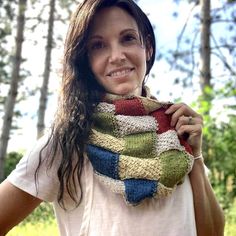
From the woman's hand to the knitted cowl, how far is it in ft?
0.07

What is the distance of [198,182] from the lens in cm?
150

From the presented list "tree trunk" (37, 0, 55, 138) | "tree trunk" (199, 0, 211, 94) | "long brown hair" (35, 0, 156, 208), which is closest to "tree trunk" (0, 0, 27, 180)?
"tree trunk" (199, 0, 211, 94)

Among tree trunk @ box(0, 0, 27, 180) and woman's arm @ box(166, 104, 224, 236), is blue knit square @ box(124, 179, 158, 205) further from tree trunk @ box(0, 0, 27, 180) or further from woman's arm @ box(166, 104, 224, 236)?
tree trunk @ box(0, 0, 27, 180)

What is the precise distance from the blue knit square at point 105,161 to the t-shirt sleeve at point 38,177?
120 mm

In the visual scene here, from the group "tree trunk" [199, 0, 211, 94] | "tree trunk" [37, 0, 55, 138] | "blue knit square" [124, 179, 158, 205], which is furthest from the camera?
"tree trunk" [37, 0, 55, 138]

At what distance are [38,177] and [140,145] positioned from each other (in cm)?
31

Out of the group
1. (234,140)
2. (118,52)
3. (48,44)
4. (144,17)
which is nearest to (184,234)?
(118,52)

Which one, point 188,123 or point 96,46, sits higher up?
point 96,46

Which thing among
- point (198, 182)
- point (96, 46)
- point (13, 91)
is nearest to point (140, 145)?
point (198, 182)

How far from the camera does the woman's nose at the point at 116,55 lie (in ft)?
4.93

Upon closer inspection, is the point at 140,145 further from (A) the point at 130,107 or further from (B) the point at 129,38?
(B) the point at 129,38

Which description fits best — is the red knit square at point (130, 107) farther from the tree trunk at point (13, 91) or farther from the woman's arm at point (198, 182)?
the tree trunk at point (13, 91)

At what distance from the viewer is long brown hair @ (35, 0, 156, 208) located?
1438 millimetres

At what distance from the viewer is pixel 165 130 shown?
1.51 m
